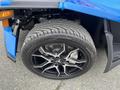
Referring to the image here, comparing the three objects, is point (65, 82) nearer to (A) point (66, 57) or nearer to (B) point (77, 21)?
(A) point (66, 57)

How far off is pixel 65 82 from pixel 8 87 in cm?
69

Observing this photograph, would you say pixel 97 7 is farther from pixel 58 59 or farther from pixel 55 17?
pixel 58 59

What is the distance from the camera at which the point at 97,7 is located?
2320 mm

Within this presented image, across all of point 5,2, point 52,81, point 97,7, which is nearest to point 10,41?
point 5,2

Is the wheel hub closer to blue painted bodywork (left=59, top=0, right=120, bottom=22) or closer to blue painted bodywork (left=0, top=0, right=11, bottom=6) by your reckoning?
blue painted bodywork (left=59, top=0, right=120, bottom=22)

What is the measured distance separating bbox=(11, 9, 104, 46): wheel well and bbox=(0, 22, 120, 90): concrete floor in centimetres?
51

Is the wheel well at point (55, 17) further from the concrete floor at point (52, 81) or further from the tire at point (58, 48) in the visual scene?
the concrete floor at point (52, 81)

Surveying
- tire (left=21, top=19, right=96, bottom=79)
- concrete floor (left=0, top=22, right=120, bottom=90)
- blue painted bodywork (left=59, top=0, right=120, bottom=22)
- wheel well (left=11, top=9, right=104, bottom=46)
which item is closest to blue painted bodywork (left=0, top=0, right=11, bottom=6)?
wheel well (left=11, top=9, right=104, bottom=46)

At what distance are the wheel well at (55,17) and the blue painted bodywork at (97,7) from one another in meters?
0.21

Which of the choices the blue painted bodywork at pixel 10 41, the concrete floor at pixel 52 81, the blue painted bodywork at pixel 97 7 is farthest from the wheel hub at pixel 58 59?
the blue painted bodywork at pixel 97 7

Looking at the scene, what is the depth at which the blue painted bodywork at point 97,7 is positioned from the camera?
2.21m

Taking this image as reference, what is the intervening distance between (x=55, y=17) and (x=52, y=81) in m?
0.79

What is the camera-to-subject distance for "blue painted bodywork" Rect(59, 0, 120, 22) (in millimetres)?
2215

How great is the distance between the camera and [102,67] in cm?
296
